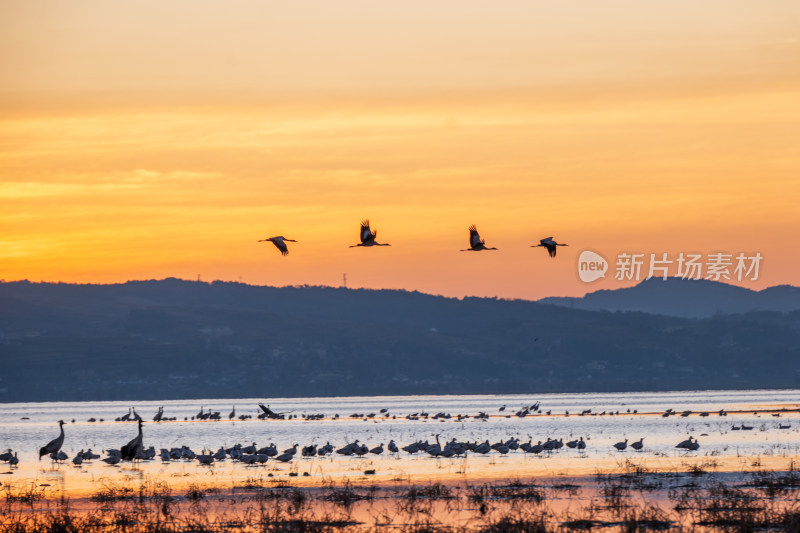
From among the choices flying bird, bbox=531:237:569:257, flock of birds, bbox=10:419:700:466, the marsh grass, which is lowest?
the marsh grass

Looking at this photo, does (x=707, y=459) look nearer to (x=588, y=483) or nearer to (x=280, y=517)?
(x=588, y=483)

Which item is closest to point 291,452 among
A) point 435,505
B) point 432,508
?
point 435,505

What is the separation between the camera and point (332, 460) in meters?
46.9

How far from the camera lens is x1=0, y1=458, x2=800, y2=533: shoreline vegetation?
2398cm

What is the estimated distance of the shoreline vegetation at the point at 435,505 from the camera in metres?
24.0

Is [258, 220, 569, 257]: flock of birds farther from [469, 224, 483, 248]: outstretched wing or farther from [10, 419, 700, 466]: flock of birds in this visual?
[10, 419, 700, 466]: flock of birds

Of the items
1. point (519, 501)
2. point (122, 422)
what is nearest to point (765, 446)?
point (519, 501)

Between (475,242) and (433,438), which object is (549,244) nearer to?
(475,242)

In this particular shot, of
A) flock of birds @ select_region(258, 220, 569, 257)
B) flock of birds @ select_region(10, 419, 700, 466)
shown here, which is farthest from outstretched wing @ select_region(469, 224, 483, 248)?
flock of birds @ select_region(10, 419, 700, 466)

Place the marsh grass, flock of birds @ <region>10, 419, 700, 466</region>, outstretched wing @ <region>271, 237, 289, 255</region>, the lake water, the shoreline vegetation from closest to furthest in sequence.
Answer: the marsh grass, the shoreline vegetation, outstretched wing @ <region>271, 237, 289, 255</region>, the lake water, flock of birds @ <region>10, 419, 700, 466</region>

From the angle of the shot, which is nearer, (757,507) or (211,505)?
(757,507)

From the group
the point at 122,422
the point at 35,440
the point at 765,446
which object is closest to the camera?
the point at 765,446

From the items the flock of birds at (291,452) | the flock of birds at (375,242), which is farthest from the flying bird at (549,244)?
the flock of birds at (291,452)

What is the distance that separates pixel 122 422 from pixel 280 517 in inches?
3304
